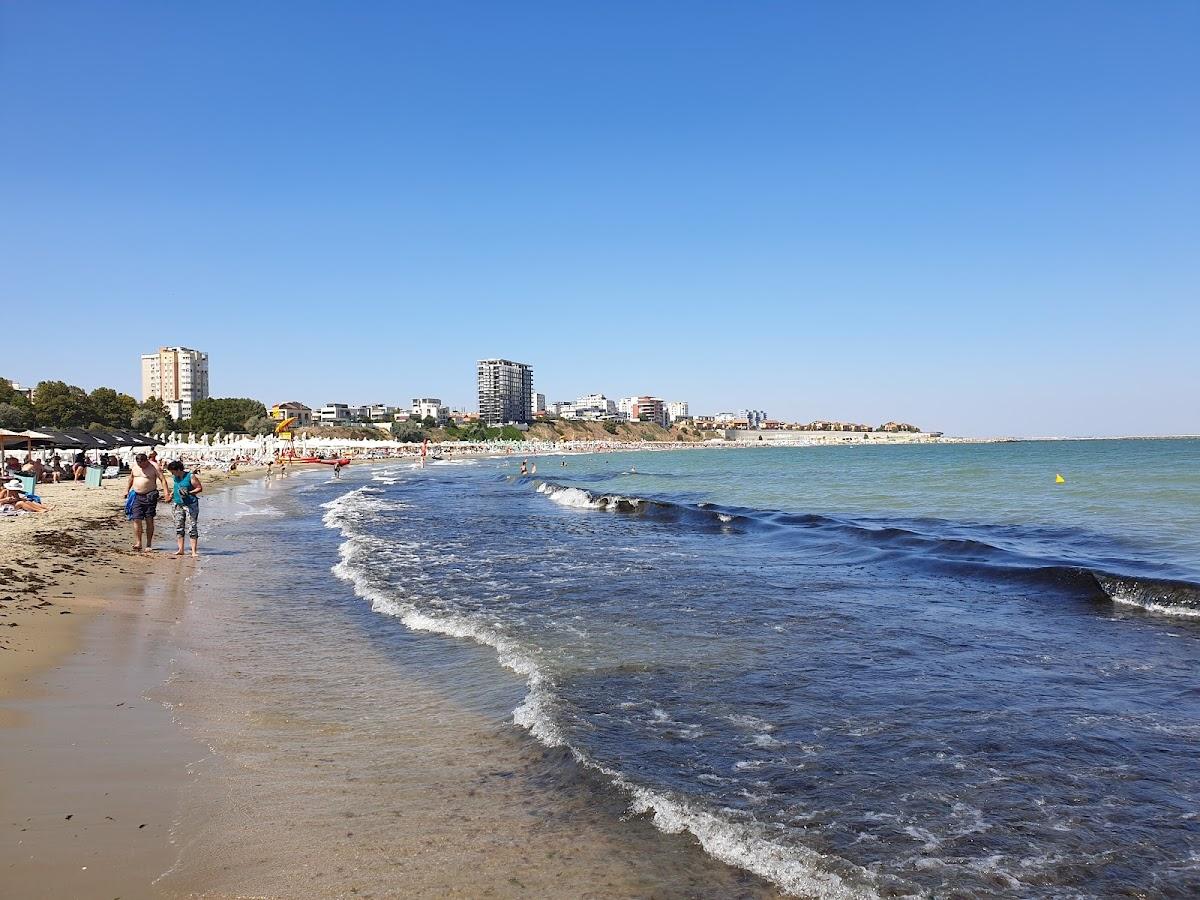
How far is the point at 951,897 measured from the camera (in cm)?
358

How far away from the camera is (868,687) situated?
6.75 metres

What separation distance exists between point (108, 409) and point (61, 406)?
8148mm

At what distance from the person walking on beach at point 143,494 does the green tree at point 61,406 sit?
233ft

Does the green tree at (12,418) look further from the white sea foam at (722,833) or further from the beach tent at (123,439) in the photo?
the white sea foam at (722,833)

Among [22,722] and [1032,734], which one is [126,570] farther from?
[1032,734]

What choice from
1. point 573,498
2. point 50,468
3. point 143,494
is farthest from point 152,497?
point 50,468

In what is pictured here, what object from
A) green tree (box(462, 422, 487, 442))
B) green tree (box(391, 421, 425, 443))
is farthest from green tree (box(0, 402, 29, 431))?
green tree (box(462, 422, 487, 442))

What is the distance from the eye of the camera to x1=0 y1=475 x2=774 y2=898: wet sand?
3.63 meters

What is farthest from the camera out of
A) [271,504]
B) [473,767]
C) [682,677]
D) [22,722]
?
[271,504]

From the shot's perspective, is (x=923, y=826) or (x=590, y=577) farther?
(x=590, y=577)

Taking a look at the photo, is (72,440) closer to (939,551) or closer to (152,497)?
(152,497)

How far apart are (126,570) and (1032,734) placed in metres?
13.2

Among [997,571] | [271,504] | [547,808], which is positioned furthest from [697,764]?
[271,504]

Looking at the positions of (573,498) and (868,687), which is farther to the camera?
(573,498)
